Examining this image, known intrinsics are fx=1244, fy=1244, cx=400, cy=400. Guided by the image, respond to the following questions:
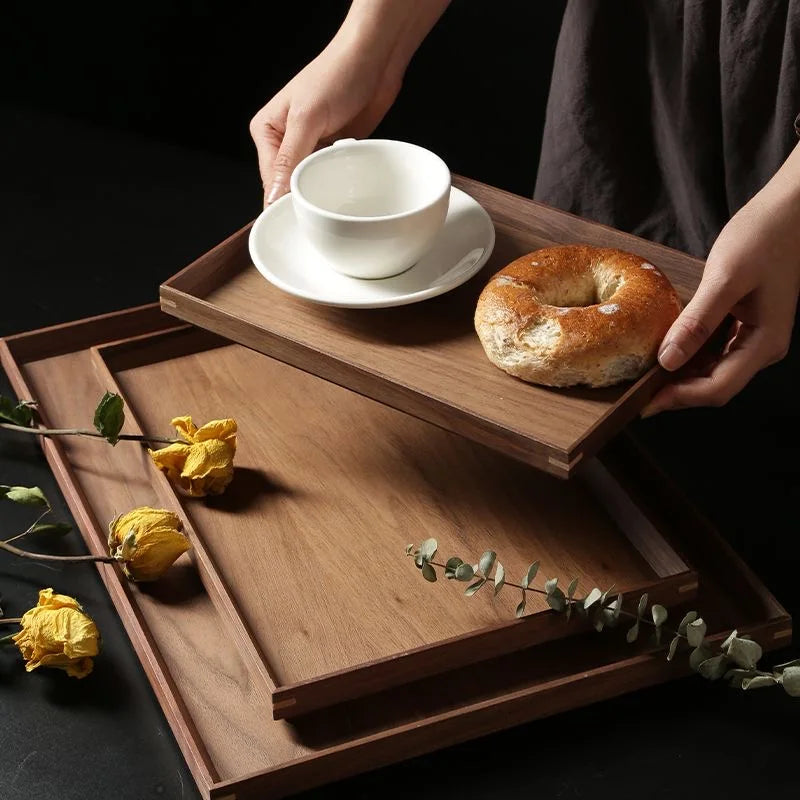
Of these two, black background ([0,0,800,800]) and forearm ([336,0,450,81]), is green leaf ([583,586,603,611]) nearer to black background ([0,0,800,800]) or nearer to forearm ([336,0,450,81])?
black background ([0,0,800,800])

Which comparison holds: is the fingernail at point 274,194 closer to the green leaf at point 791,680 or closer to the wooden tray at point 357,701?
the wooden tray at point 357,701

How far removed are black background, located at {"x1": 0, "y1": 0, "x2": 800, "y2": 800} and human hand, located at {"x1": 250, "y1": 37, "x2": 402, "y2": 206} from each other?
268 mm

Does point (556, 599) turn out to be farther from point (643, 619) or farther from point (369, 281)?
point (369, 281)

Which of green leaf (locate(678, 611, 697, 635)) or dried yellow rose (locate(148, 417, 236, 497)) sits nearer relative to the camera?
green leaf (locate(678, 611, 697, 635))

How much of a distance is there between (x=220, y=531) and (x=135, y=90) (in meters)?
1.03

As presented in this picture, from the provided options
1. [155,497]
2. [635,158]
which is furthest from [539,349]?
[635,158]

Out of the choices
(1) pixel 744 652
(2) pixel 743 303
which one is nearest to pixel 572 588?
(1) pixel 744 652

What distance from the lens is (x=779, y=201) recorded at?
0.92 m

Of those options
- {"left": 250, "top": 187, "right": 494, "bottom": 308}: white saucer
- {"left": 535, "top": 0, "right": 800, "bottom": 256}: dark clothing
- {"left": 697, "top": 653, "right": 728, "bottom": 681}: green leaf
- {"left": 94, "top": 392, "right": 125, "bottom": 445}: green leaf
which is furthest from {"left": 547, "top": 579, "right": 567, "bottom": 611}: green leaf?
{"left": 535, "top": 0, "right": 800, "bottom": 256}: dark clothing

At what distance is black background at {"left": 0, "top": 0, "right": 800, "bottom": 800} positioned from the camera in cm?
83

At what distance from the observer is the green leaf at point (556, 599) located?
2.77 ft

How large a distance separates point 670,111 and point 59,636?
76 cm

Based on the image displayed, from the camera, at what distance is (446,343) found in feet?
3.12

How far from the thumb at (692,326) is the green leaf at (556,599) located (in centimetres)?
18
